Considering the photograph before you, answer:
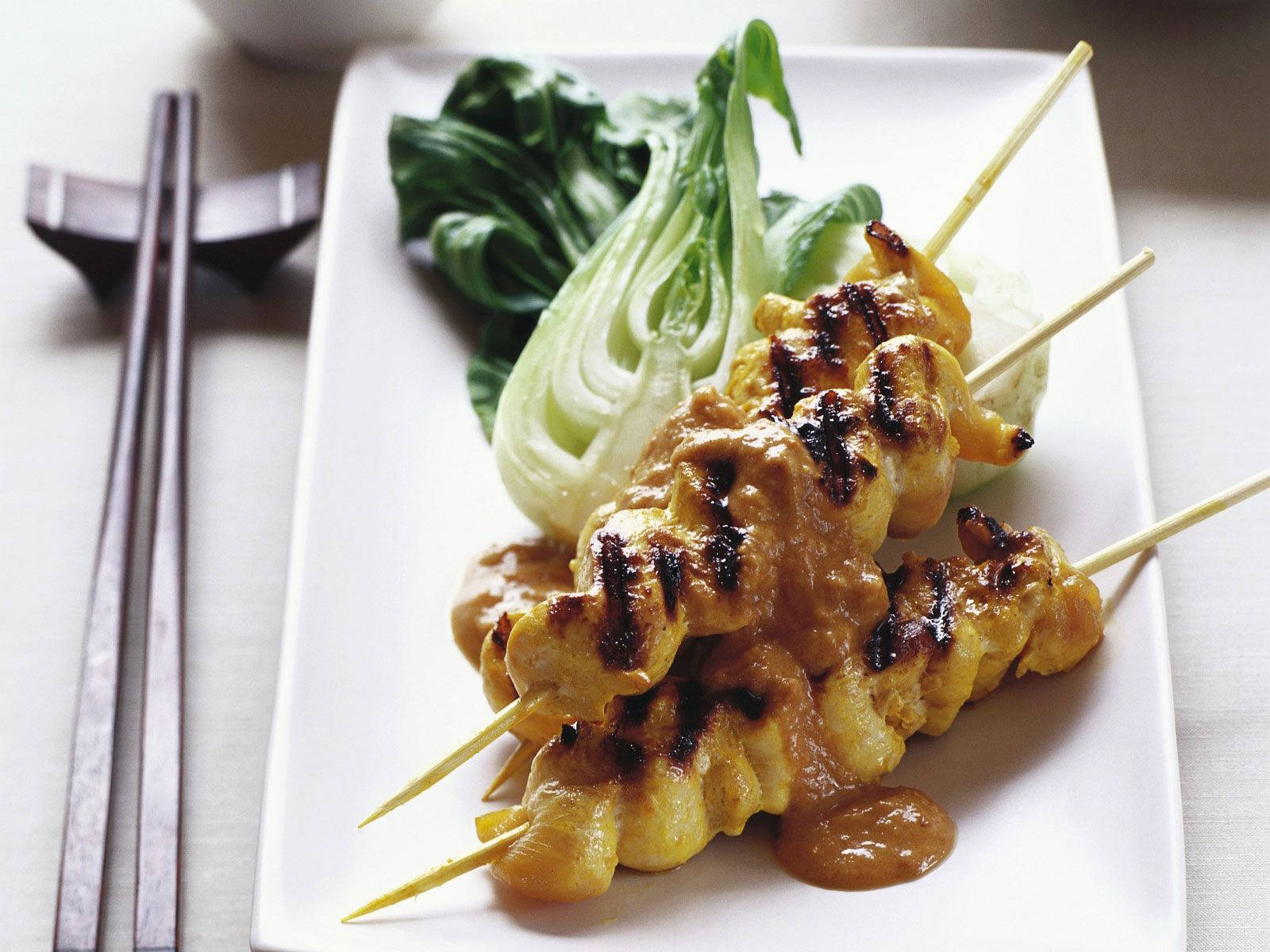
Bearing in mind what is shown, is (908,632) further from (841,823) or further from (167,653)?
(167,653)

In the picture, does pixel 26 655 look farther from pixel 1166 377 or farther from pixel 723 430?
pixel 1166 377

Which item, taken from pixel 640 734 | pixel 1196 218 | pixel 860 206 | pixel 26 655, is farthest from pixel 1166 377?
pixel 26 655

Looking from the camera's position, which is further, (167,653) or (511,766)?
(167,653)

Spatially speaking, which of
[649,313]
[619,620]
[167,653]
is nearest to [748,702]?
[619,620]

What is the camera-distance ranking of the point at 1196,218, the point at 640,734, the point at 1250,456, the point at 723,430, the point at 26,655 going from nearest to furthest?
the point at 640,734 < the point at 723,430 < the point at 26,655 < the point at 1250,456 < the point at 1196,218

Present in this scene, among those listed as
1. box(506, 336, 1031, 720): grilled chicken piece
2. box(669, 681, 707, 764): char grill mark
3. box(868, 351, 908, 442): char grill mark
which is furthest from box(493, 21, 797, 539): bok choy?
box(669, 681, 707, 764): char grill mark

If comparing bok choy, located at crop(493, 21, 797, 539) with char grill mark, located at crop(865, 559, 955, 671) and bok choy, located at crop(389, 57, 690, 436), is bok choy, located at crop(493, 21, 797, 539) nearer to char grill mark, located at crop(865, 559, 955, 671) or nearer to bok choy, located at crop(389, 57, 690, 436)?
bok choy, located at crop(389, 57, 690, 436)
